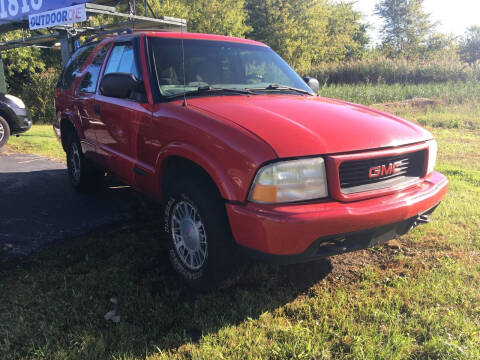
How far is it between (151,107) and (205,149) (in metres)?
0.90

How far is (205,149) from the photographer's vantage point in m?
2.56

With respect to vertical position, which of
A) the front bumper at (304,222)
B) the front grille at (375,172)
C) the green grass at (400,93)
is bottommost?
the front bumper at (304,222)

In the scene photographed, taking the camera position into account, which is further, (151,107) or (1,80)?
(1,80)

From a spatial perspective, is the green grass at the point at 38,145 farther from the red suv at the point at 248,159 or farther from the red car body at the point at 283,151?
the red car body at the point at 283,151

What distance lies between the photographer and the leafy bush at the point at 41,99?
1544 cm

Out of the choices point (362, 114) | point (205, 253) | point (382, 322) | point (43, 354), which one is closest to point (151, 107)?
point (205, 253)

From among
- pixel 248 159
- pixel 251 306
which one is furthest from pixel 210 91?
pixel 251 306

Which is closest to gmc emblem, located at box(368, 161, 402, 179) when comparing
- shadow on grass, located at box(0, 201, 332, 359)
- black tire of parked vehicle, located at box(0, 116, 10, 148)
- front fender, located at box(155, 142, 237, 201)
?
front fender, located at box(155, 142, 237, 201)

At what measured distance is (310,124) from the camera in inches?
102

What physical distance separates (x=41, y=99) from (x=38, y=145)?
7.33 meters

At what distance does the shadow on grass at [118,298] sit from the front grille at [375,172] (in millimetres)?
950

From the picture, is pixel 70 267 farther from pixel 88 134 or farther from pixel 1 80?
pixel 1 80

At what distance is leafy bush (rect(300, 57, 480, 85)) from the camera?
18.0m

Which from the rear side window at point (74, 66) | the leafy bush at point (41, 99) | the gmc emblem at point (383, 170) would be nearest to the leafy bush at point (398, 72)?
the leafy bush at point (41, 99)
